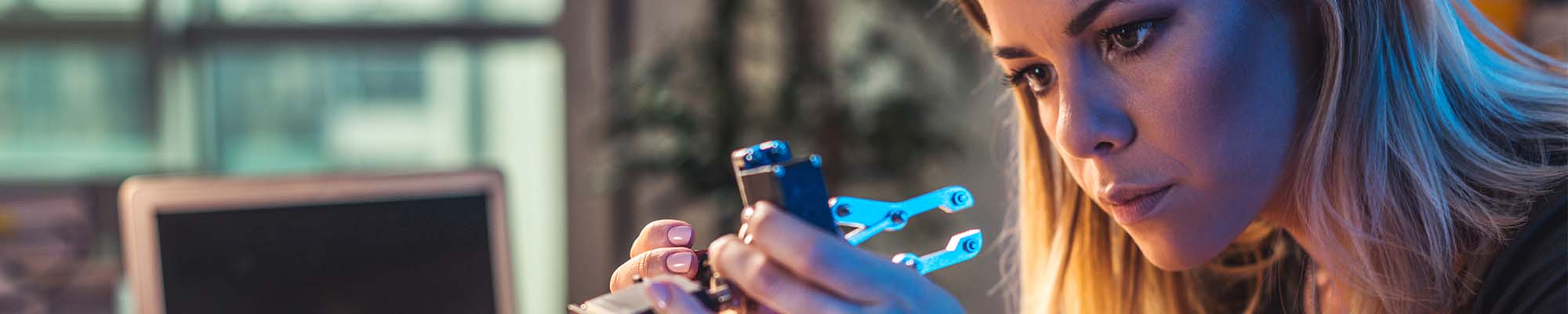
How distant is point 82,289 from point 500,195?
5.00 feet

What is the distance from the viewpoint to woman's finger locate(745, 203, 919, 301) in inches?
18.8

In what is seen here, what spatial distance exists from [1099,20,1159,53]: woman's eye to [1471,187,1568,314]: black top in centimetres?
26

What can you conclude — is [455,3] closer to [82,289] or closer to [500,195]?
[82,289]

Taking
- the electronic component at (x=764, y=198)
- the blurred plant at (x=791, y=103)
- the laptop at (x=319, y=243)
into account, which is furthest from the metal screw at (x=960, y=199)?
the blurred plant at (x=791, y=103)

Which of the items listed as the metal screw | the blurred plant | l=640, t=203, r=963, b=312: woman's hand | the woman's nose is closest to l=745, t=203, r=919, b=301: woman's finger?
l=640, t=203, r=963, b=312: woman's hand

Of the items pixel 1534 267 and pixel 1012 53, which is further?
pixel 1012 53

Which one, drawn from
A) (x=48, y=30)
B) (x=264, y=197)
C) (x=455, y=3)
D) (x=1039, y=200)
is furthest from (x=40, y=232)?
(x=1039, y=200)

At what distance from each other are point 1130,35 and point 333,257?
2.05 feet

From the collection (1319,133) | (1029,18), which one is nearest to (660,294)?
(1029,18)

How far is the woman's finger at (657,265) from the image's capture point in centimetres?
64

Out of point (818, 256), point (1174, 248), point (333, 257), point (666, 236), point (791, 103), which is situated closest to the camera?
point (818, 256)

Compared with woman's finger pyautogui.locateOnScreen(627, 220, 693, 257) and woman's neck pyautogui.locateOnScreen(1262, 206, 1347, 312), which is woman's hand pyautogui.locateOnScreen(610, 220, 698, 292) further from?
woman's neck pyautogui.locateOnScreen(1262, 206, 1347, 312)

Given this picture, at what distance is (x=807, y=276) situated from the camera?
1.58ft

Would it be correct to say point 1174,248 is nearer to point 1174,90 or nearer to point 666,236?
point 1174,90
